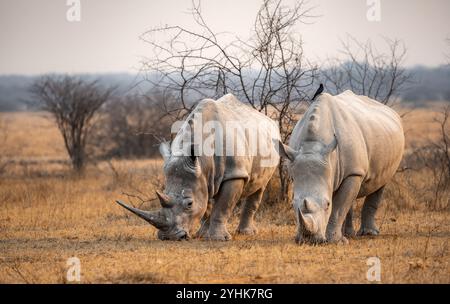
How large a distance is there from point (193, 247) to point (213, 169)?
121 centimetres

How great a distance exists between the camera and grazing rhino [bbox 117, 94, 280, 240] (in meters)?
10.6

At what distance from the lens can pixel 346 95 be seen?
39.5 feet

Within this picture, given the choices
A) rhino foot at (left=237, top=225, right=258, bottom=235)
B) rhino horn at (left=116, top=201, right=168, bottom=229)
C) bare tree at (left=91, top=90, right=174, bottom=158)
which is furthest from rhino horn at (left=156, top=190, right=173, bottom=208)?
bare tree at (left=91, top=90, right=174, bottom=158)

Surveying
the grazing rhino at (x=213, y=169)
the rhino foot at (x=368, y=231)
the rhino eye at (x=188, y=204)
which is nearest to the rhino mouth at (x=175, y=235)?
the grazing rhino at (x=213, y=169)

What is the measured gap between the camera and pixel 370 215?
12.0 meters

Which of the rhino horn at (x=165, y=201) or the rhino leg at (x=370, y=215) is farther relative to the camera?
the rhino leg at (x=370, y=215)

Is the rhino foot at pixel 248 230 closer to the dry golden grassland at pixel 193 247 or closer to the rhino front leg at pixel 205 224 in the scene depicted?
the dry golden grassland at pixel 193 247

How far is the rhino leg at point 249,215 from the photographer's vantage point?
12.1 meters

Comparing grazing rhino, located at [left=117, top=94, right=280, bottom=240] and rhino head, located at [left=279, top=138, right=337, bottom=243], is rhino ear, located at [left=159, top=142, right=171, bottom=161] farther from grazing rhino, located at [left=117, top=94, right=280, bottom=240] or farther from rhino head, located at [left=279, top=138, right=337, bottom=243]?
rhino head, located at [left=279, top=138, right=337, bottom=243]

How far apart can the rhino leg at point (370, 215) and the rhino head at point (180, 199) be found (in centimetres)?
253

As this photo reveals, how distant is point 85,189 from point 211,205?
706 cm

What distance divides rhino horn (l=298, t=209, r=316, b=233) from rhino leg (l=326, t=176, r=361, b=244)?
76 centimetres
